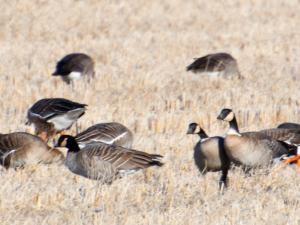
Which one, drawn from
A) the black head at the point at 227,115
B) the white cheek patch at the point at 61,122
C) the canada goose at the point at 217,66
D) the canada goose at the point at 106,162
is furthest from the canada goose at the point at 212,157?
the canada goose at the point at 217,66

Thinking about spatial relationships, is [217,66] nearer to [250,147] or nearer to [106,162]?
[250,147]

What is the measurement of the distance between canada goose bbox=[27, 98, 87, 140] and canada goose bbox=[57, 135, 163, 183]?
255 centimetres

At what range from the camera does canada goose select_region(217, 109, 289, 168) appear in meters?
8.96

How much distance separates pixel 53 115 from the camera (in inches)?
448

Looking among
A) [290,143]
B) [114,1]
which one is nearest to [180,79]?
[290,143]

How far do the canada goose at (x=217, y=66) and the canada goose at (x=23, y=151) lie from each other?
7585 mm

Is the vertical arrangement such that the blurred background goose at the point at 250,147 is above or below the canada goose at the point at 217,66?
below

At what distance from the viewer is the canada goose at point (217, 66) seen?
16.6 m

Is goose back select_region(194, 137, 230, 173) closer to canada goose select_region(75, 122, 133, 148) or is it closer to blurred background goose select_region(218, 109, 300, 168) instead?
blurred background goose select_region(218, 109, 300, 168)

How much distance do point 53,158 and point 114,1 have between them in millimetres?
19268

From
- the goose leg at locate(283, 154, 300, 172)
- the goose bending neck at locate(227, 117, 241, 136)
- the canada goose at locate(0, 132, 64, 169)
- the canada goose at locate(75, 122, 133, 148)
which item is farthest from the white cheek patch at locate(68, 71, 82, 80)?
the goose bending neck at locate(227, 117, 241, 136)

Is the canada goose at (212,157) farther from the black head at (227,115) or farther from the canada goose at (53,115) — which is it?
the canada goose at (53,115)

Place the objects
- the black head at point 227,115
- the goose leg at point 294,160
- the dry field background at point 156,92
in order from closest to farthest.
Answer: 1. the dry field background at point 156,92
2. the black head at point 227,115
3. the goose leg at point 294,160

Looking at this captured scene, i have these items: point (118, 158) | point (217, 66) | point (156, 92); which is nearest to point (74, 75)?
point (156, 92)
